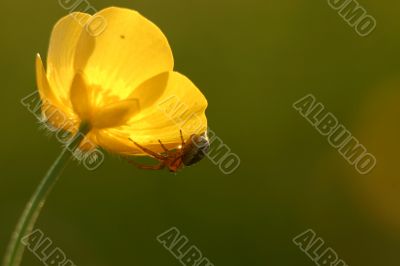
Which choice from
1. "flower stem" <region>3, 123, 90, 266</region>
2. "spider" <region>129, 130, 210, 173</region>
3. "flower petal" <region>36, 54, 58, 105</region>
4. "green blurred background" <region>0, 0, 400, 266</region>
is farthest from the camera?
"green blurred background" <region>0, 0, 400, 266</region>

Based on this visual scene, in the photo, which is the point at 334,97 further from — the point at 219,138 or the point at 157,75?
the point at 157,75

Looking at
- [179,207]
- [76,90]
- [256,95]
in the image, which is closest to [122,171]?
[179,207]

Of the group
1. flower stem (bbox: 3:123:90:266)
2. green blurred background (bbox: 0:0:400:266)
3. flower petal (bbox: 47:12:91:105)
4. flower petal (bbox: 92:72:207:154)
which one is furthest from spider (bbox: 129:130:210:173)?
green blurred background (bbox: 0:0:400:266)

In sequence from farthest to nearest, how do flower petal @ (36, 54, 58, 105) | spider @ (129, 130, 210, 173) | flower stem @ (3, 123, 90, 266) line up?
spider @ (129, 130, 210, 173) < flower petal @ (36, 54, 58, 105) < flower stem @ (3, 123, 90, 266)

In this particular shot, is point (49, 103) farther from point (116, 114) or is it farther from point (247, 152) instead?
point (247, 152)

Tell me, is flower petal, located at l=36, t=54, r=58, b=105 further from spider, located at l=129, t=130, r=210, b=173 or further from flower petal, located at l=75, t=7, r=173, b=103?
spider, located at l=129, t=130, r=210, b=173

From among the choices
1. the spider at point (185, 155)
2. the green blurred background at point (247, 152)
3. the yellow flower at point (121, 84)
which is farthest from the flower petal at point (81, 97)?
the green blurred background at point (247, 152)

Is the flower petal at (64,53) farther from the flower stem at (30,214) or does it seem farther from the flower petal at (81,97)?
the flower stem at (30,214)

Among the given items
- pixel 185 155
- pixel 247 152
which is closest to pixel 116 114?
pixel 185 155

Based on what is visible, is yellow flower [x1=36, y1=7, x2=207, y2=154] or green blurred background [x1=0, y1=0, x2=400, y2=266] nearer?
yellow flower [x1=36, y1=7, x2=207, y2=154]

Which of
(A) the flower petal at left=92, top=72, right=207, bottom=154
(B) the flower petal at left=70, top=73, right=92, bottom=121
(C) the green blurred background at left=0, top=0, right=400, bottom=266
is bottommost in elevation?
(B) the flower petal at left=70, top=73, right=92, bottom=121
